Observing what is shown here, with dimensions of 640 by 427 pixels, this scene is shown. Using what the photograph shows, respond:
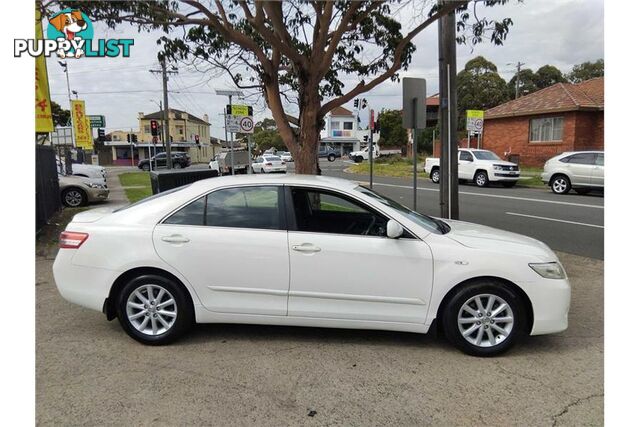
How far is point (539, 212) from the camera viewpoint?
1211cm

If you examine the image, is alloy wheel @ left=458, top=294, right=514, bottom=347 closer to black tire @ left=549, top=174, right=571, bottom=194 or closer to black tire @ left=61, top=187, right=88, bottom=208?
black tire @ left=61, top=187, right=88, bottom=208

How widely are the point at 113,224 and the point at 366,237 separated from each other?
2.27m

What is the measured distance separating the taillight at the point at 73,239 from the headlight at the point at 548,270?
12.8ft

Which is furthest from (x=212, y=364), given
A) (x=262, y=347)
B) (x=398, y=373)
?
(x=398, y=373)

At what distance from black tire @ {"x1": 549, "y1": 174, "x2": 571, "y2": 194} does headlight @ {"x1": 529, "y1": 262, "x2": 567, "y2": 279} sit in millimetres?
14383

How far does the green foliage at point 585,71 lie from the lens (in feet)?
180

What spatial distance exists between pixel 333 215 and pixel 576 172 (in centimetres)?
1490

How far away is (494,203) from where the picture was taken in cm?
1410

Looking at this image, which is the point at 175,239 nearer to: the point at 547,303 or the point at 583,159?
the point at 547,303

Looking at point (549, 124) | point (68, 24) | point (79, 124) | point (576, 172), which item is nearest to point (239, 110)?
point (68, 24)

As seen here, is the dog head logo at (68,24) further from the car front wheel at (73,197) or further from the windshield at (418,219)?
the car front wheel at (73,197)

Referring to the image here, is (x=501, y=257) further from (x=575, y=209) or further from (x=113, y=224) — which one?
(x=575, y=209)

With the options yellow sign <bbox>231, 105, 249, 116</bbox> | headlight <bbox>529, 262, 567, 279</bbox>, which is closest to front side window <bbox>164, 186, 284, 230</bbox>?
headlight <bbox>529, 262, 567, 279</bbox>

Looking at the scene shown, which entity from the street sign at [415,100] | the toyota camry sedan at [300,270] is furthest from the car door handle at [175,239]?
the street sign at [415,100]
